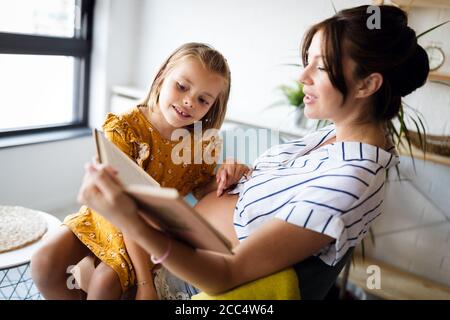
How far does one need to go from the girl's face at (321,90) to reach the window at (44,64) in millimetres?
2114

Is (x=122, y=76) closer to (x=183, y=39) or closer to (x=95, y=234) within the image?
(x=183, y=39)

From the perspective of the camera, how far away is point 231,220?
119cm

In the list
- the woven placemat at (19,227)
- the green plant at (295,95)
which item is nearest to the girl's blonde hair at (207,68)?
the woven placemat at (19,227)

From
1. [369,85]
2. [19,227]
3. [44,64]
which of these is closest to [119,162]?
[369,85]

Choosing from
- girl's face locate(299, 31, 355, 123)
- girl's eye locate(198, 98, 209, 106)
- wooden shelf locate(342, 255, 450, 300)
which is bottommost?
wooden shelf locate(342, 255, 450, 300)

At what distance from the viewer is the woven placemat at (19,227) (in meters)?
1.45

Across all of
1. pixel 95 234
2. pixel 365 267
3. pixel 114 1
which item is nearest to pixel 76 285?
pixel 95 234

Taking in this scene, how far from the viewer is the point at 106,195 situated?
28.9 inches

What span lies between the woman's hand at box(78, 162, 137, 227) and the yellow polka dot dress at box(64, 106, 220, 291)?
0.38 m

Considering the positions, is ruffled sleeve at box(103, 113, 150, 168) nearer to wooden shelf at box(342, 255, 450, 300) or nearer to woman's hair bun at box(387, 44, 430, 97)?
woman's hair bun at box(387, 44, 430, 97)

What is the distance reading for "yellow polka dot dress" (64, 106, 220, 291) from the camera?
3.70ft

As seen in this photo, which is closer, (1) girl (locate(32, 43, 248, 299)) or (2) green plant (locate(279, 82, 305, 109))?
(1) girl (locate(32, 43, 248, 299))

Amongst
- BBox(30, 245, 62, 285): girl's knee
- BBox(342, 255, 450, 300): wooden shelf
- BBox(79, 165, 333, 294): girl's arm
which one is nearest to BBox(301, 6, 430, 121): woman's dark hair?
BBox(79, 165, 333, 294): girl's arm
